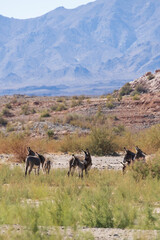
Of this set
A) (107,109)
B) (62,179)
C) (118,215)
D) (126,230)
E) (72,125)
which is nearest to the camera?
(126,230)

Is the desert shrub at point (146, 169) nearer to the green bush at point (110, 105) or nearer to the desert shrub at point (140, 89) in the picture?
the green bush at point (110, 105)

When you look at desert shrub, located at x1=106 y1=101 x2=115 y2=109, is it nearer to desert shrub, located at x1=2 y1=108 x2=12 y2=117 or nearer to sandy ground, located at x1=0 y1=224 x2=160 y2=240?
desert shrub, located at x1=2 y1=108 x2=12 y2=117

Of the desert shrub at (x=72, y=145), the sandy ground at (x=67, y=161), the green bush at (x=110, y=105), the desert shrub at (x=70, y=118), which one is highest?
the green bush at (x=110, y=105)

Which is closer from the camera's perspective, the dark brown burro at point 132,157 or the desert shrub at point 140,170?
the desert shrub at point 140,170

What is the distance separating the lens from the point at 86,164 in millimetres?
14953

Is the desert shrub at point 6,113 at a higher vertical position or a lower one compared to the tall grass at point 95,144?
higher

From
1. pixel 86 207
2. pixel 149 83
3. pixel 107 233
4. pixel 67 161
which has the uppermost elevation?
pixel 149 83

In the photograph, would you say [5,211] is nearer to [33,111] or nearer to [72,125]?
[72,125]

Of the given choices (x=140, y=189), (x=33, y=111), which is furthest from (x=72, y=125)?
(x=140, y=189)

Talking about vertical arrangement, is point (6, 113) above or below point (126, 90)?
below

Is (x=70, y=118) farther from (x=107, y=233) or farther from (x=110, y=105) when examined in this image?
(x=107, y=233)

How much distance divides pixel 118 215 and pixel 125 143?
54.2 ft

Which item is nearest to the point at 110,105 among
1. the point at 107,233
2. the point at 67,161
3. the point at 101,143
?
the point at 101,143

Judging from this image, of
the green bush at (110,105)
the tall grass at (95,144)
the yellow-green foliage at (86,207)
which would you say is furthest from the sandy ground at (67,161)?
the green bush at (110,105)
